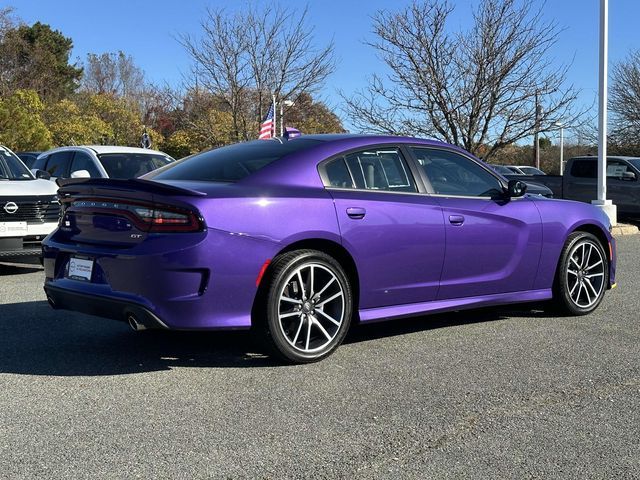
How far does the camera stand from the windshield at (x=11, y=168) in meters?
9.61

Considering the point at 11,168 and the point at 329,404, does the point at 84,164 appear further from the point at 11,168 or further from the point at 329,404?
the point at 329,404

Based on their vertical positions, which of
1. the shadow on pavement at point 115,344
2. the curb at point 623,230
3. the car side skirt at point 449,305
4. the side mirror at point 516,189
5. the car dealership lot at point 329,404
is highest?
the side mirror at point 516,189

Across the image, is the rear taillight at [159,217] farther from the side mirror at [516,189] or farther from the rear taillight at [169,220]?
the side mirror at [516,189]

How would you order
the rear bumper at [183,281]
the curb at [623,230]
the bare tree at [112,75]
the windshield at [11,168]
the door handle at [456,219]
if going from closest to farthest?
the rear bumper at [183,281], the door handle at [456,219], the windshield at [11,168], the curb at [623,230], the bare tree at [112,75]

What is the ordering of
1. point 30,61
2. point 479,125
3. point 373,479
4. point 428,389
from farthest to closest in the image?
point 30,61 < point 479,125 < point 428,389 < point 373,479

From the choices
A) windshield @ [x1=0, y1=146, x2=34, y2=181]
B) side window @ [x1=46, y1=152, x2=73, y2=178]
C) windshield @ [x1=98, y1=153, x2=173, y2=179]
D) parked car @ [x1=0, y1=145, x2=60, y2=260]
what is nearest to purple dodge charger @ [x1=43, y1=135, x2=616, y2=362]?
parked car @ [x1=0, y1=145, x2=60, y2=260]

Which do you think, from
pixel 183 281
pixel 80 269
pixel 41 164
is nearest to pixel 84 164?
pixel 41 164

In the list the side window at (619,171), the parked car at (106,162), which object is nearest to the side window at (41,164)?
the parked car at (106,162)

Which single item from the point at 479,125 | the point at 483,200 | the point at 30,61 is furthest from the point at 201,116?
the point at 30,61

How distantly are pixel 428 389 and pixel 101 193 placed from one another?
2.38 metres

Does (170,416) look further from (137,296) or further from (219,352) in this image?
(219,352)

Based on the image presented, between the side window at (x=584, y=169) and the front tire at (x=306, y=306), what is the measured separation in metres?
13.6

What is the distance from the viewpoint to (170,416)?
3.71 meters

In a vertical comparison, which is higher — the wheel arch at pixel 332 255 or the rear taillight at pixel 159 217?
the rear taillight at pixel 159 217
